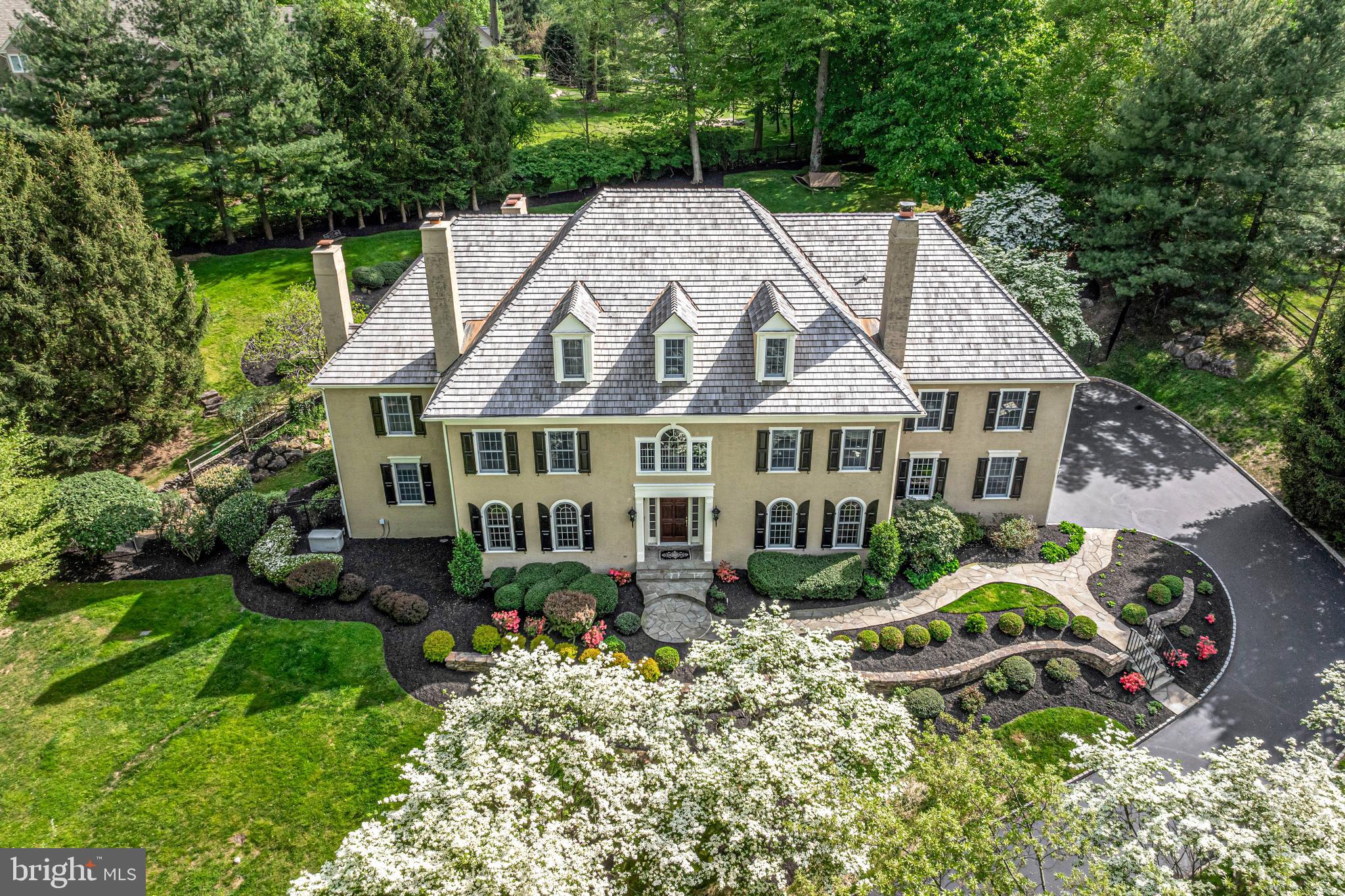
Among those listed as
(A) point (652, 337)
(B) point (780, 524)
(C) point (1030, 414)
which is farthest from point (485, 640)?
(C) point (1030, 414)

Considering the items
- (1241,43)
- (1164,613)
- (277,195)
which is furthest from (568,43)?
(1164,613)

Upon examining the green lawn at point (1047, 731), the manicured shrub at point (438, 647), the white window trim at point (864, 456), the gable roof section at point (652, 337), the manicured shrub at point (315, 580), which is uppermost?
the gable roof section at point (652, 337)

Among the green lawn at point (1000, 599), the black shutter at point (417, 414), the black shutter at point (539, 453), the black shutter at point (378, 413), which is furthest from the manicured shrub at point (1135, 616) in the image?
the black shutter at point (378, 413)

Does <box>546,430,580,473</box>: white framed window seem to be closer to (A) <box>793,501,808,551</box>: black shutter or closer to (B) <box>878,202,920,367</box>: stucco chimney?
(A) <box>793,501,808,551</box>: black shutter

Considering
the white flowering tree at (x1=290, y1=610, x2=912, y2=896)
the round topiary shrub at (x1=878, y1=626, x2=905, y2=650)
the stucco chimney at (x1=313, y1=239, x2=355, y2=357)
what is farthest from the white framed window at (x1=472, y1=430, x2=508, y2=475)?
the round topiary shrub at (x1=878, y1=626, x2=905, y2=650)

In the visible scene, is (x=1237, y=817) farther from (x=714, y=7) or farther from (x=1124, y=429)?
(x=714, y=7)

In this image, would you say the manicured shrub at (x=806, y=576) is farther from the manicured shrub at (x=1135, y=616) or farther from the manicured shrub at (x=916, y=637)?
the manicured shrub at (x=1135, y=616)
